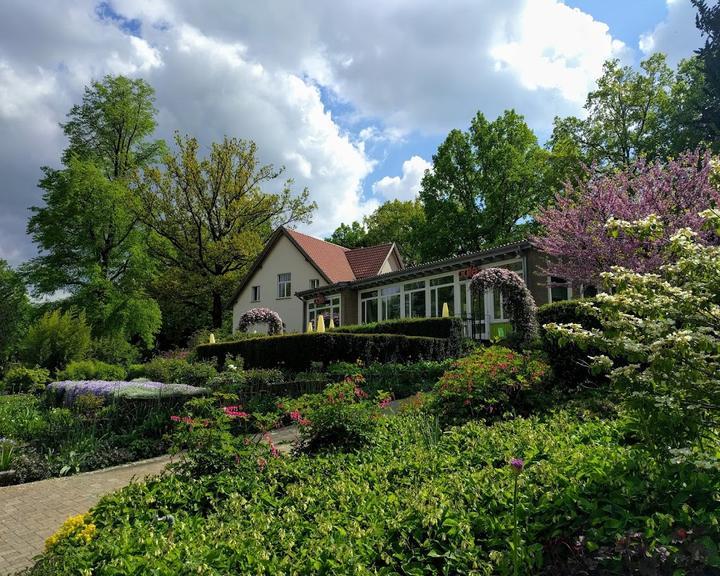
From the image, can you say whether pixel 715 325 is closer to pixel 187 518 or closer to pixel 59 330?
pixel 187 518

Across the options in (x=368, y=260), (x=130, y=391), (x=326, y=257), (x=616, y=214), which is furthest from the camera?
(x=368, y=260)

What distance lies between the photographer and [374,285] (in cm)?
2495

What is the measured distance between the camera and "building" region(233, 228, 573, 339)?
18219 millimetres

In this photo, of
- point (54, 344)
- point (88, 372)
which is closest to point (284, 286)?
point (54, 344)

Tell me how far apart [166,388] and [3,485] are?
274 cm

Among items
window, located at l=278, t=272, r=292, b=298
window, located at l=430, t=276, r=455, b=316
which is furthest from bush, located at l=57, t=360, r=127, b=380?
window, located at l=278, t=272, r=292, b=298

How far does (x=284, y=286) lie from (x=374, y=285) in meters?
7.54

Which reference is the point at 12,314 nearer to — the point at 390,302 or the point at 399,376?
the point at 390,302

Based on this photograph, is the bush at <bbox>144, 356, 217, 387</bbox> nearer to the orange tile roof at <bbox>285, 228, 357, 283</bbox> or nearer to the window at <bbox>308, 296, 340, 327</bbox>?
the window at <bbox>308, 296, 340, 327</bbox>

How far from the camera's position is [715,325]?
2.97 metres

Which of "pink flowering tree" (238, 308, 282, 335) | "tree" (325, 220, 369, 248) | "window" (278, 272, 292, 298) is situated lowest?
"pink flowering tree" (238, 308, 282, 335)

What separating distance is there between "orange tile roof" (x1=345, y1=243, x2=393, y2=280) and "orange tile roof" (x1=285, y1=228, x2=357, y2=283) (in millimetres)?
353

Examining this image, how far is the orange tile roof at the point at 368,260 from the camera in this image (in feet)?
96.7

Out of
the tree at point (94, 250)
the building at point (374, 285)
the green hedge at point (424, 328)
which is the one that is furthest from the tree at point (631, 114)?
the tree at point (94, 250)
